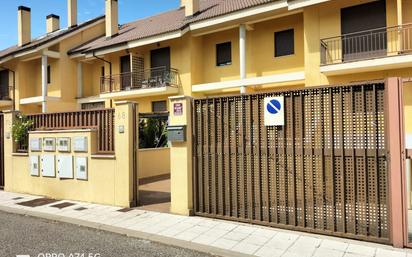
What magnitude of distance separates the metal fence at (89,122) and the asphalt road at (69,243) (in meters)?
2.34

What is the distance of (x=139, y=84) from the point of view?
1962 centimetres

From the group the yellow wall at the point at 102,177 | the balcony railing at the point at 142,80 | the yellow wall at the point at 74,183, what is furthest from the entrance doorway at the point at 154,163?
the balcony railing at the point at 142,80

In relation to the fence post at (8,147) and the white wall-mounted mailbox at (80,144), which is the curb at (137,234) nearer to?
the white wall-mounted mailbox at (80,144)

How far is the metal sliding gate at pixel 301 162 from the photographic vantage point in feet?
17.6

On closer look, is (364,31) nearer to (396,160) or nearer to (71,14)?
(396,160)

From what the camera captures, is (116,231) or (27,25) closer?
(116,231)

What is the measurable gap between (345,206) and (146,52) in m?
16.6

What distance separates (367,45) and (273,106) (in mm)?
8583

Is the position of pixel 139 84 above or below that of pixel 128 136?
above

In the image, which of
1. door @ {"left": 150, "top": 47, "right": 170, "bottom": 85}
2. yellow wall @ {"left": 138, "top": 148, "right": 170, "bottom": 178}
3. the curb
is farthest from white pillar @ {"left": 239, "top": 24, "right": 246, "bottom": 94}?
the curb

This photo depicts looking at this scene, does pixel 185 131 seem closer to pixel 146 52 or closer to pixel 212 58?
pixel 212 58

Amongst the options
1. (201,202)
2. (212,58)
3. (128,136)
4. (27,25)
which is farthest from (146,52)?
(201,202)

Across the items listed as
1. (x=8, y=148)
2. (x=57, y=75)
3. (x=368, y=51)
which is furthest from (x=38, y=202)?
(x=57, y=75)

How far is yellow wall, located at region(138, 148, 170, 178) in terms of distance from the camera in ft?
42.0
